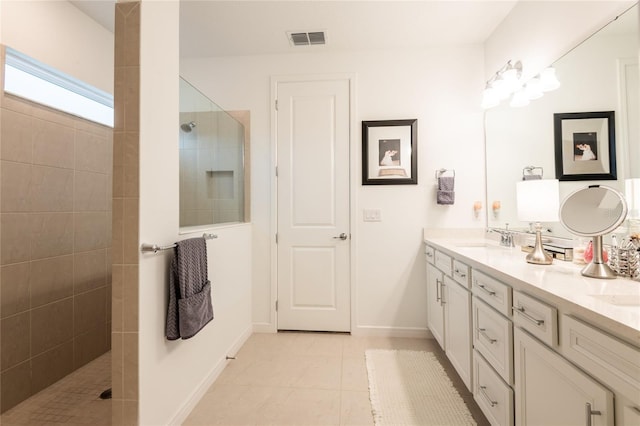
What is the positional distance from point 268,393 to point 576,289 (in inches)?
67.9

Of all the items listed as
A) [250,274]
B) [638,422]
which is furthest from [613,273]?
[250,274]

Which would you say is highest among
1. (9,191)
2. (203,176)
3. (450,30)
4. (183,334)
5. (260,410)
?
Answer: (450,30)

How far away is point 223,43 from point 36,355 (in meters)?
2.72

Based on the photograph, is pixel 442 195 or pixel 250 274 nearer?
pixel 442 195

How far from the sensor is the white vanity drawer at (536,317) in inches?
39.0

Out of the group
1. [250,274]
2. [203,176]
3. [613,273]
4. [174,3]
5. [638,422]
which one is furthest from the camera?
[250,274]

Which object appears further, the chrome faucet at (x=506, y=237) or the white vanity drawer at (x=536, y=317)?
the chrome faucet at (x=506, y=237)

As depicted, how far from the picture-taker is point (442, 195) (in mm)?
2582

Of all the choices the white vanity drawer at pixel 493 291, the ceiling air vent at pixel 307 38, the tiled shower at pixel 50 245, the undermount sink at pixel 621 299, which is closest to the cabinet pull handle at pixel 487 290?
the white vanity drawer at pixel 493 291

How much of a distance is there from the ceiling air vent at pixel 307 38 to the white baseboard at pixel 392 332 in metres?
2.64

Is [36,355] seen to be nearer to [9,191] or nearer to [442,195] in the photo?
[9,191]

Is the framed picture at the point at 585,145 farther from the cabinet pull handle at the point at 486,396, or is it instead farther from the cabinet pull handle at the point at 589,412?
the cabinet pull handle at the point at 486,396

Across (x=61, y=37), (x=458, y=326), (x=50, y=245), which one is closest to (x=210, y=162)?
(x=50, y=245)

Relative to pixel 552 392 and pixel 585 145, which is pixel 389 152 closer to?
pixel 585 145
